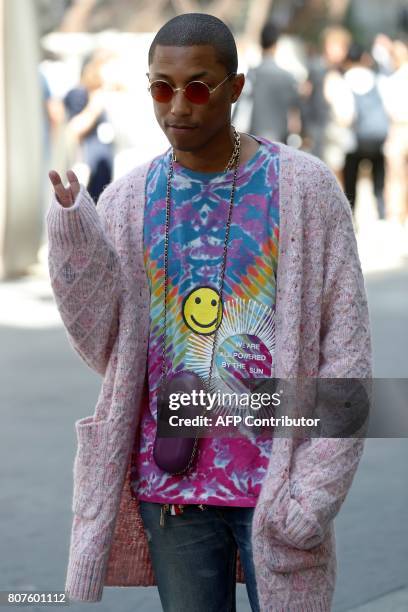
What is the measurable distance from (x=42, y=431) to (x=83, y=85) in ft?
22.2

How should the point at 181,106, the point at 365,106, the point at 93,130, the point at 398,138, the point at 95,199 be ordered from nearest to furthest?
1. the point at 181,106
2. the point at 95,199
3. the point at 93,130
4. the point at 365,106
5. the point at 398,138

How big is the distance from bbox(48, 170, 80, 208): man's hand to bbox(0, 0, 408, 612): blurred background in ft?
7.02

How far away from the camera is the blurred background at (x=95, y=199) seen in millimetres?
5332

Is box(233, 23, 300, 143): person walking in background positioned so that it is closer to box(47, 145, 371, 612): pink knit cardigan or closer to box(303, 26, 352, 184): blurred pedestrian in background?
box(303, 26, 352, 184): blurred pedestrian in background

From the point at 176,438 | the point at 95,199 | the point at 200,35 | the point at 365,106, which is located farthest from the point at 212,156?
the point at 365,106

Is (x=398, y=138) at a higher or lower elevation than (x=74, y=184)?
higher

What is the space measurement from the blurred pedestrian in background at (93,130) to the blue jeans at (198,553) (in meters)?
9.70

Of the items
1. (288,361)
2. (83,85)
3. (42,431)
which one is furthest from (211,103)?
(83,85)

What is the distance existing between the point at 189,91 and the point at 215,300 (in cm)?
41

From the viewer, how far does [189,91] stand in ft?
9.37

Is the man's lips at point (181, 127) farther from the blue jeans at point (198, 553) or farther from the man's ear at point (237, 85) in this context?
the blue jeans at point (198, 553)

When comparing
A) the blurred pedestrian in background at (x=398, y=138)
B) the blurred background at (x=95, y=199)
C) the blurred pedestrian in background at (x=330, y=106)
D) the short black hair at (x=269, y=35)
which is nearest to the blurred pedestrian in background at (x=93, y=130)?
the blurred background at (x=95, y=199)

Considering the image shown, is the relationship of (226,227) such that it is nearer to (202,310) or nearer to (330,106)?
(202,310)

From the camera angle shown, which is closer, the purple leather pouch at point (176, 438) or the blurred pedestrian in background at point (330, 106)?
the purple leather pouch at point (176, 438)
